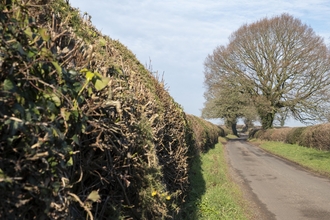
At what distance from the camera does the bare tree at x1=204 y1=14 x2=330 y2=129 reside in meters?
37.5

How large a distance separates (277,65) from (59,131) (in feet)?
135

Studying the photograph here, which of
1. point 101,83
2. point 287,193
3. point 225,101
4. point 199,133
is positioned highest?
point 225,101

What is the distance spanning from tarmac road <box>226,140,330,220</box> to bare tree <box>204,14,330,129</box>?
2507 cm

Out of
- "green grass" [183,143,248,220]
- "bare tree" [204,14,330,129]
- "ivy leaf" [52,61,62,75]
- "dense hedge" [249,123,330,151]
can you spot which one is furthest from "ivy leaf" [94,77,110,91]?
"bare tree" [204,14,330,129]

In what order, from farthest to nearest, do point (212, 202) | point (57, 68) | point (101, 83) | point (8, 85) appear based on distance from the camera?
point (212, 202)
point (101, 83)
point (57, 68)
point (8, 85)

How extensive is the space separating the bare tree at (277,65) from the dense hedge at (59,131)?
123ft

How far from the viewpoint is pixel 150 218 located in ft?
11.5

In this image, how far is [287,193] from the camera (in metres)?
10.2

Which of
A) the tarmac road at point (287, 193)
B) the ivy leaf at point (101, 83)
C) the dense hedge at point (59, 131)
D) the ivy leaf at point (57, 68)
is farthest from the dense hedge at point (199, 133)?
the ivy leaf at point (57, 68)

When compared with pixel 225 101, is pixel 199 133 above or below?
below

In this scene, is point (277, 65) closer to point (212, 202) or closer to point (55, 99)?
point (212, 202)

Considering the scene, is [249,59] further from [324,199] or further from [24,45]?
[24,45]

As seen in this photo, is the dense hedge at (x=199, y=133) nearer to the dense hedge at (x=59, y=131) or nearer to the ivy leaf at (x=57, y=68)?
the dense hedge at (x=59, y=131)

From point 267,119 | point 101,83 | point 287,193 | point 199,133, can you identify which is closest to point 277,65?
point 267,119
